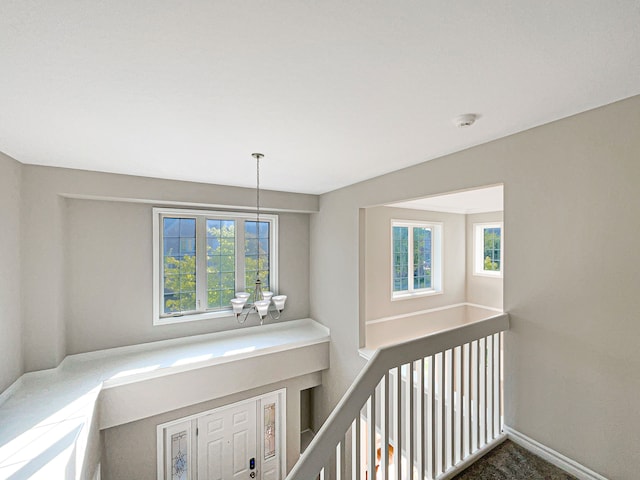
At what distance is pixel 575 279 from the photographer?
1573 millimetres

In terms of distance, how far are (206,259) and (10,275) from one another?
1.83 metres

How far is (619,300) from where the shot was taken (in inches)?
55.9

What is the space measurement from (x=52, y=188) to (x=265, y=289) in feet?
8.77

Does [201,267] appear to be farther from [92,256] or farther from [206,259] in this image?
[92,256]

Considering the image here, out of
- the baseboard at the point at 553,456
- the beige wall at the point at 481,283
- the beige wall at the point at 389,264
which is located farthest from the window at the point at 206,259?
the beige wall at the point at 481,283

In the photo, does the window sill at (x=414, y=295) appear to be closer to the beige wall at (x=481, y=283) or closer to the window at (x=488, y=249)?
the beige wall at (x=481, y=283)

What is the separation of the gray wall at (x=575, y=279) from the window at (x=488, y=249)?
394 cm

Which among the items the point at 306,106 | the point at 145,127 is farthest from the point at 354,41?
the point at 145,127

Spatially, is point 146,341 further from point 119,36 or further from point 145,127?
point 119,36

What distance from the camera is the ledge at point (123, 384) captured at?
187 cm

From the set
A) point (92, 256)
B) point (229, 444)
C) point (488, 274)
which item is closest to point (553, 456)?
point (229, 444)

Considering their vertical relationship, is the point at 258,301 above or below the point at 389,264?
below

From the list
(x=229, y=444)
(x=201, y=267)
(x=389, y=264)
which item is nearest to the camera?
(x=229, y=444)

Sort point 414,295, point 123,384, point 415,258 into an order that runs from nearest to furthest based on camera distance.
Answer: point 123,384 → point 414,295 → point 415,258
